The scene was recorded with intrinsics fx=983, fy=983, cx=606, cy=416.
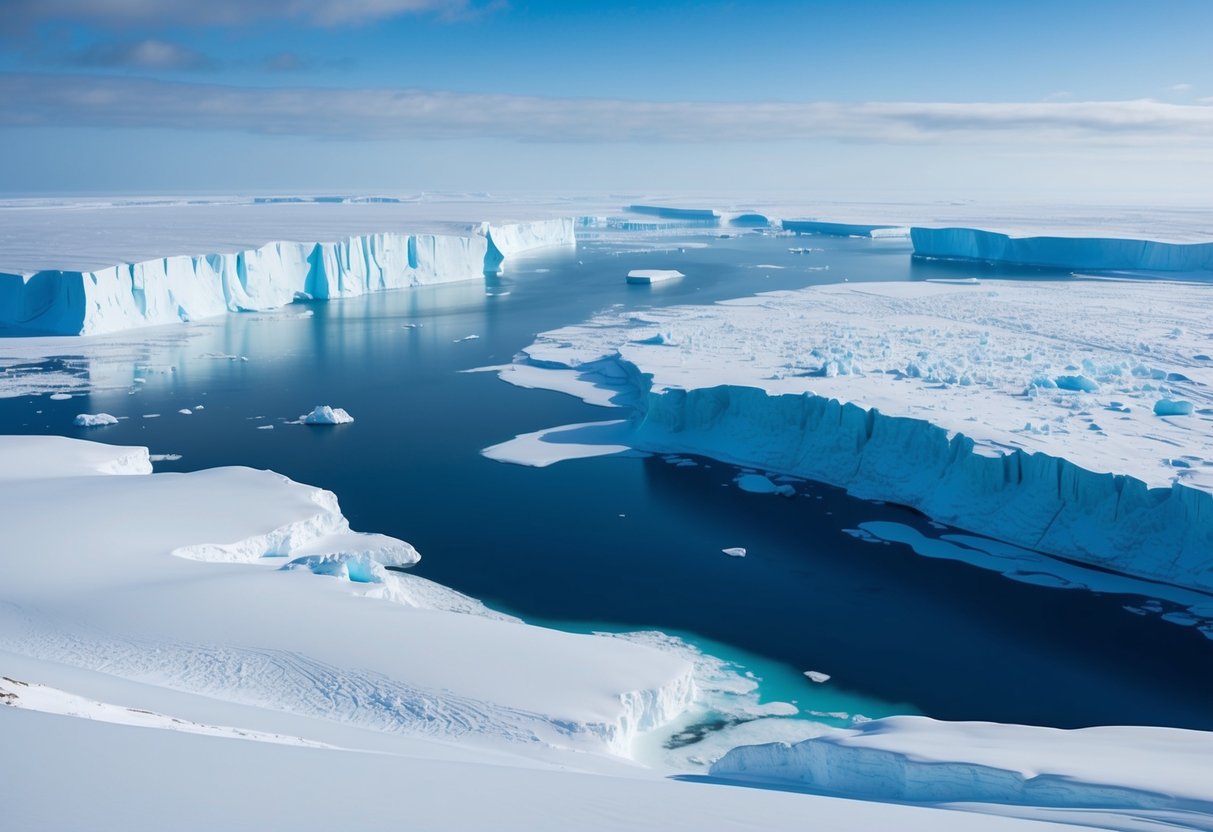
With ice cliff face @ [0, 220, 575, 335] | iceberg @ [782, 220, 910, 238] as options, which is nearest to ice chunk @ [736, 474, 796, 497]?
ice cliff face @ [0, 220, 575, 335]

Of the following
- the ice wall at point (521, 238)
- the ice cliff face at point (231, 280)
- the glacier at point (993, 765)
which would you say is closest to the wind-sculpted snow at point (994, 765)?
the glacier at point (993, 765)

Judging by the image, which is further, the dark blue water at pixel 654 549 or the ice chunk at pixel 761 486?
the ice chunk at pixel 761 486

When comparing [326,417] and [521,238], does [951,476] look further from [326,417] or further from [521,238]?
[521,238]

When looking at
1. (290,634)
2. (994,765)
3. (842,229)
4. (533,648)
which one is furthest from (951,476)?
(842,229)

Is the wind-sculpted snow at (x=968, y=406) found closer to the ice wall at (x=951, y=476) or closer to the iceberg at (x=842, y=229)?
the ice wall at (x=951, y=476)

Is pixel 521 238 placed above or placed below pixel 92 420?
above

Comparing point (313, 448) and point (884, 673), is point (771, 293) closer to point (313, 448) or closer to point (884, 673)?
point (313, 448)

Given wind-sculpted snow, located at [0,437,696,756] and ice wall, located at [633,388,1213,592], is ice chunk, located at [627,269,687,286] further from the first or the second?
wind-sculpted snow, located at [0,437,696,756]
